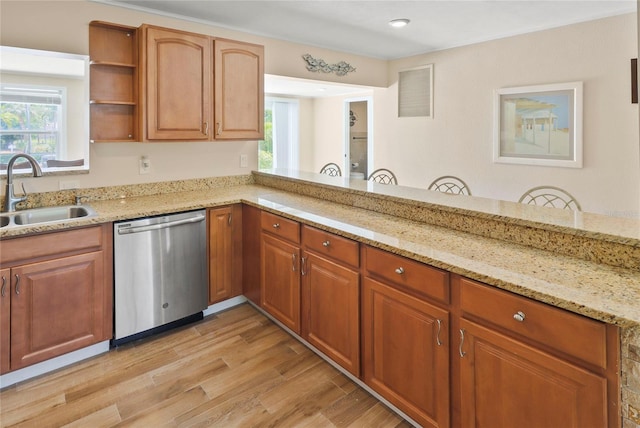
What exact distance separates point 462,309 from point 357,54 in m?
3.73

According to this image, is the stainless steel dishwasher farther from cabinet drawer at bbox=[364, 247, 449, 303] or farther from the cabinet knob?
the cabinet knob

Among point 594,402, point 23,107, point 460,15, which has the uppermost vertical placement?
point 460,15

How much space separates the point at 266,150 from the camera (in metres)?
6.82

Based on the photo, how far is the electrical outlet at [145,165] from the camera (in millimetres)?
3088

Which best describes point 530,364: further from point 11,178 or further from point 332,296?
point 11,178

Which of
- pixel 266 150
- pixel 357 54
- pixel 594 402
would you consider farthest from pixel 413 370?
pixel 266 150

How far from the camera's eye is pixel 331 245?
212 centimetres

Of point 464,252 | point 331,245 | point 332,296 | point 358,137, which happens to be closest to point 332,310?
point 332,296

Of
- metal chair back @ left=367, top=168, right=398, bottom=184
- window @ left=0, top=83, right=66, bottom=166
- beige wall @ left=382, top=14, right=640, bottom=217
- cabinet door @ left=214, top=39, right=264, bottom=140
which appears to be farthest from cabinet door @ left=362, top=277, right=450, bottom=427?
metal chair back @ left=367, top=168, right=398, bottom=184

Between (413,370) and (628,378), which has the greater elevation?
(628,378)

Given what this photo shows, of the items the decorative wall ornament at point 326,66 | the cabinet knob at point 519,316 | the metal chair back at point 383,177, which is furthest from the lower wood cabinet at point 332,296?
the metal chair back at point 383,177

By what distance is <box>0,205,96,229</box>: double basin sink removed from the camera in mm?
2354

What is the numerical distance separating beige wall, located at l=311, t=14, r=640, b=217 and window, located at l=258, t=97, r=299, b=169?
2118 mm

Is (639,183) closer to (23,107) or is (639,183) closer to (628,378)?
(628,378)
